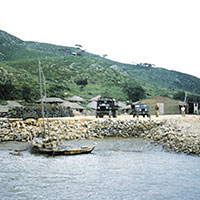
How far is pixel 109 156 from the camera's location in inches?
928

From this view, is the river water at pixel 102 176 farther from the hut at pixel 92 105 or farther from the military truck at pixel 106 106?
the hut at pixel 92 105

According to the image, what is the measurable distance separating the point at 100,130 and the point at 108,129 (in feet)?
3.13

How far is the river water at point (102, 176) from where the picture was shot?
47.1 ft

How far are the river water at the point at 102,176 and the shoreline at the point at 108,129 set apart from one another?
465cm

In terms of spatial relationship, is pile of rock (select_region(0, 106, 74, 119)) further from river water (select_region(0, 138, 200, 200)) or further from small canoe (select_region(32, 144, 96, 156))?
river water (select_region(0, 138, 200, 200))

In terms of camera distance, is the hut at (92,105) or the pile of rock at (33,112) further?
the hut at (92,105)

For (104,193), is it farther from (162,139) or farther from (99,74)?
(99,74)

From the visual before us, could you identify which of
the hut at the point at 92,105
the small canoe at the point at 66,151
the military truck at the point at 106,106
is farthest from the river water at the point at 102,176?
the hut at the point at 92,105

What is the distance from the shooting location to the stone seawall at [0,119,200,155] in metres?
30.0

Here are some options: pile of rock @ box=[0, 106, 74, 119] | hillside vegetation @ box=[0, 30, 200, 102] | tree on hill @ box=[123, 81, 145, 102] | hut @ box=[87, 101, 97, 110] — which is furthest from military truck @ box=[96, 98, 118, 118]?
tree on hill @ box=[123, 81, 145, 102]

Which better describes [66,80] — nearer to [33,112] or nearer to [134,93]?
[134,93]

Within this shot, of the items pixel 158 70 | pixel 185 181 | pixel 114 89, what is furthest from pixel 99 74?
pixel 185 181

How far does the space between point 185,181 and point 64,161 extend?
28.4 ft

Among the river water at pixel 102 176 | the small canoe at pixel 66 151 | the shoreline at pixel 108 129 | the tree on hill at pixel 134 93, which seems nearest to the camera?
the river water at pixel 102 176
